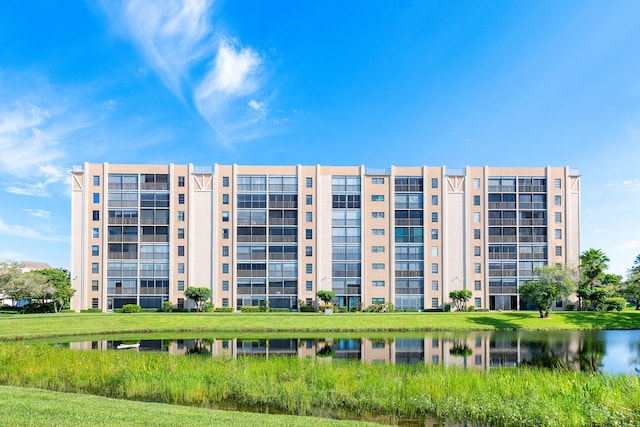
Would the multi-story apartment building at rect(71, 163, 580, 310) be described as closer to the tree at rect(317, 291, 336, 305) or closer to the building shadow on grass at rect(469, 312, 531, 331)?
the tree at rect(317, 291, 336, 305)

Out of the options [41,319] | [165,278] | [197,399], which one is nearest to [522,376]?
[197,399]

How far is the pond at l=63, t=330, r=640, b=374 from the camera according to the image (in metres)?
26.6

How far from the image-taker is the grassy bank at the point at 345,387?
A: 14.1m

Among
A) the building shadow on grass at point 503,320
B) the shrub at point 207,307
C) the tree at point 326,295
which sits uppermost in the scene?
the tree at point 326,295

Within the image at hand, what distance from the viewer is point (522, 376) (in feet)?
58.0

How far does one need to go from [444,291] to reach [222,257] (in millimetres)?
36288

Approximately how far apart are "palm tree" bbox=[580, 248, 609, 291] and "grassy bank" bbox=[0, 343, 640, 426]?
54.7 m

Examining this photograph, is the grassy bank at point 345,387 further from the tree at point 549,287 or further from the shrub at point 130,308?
the shrub at point 130,308

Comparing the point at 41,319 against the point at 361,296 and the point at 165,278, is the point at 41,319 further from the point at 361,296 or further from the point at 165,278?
the point at 361,296

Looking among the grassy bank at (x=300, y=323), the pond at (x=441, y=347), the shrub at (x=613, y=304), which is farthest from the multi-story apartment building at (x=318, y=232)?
the pond at (x=441, y=347)

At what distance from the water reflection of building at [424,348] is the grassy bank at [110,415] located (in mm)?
11833

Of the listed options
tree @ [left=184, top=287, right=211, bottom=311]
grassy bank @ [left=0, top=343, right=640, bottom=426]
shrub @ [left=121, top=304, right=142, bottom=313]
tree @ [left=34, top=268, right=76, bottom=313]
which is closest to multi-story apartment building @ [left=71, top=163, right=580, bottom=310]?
tree @ [left=34, top=268, right=76, bottom=313]

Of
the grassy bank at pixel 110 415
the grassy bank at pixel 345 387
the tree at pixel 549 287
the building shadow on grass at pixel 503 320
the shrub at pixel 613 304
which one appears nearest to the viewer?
the grassy bank at pixel 110 415

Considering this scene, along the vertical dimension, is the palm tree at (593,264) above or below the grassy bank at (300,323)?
above
